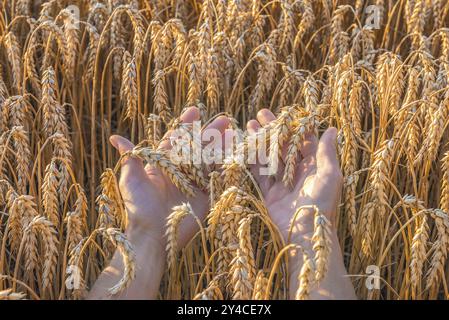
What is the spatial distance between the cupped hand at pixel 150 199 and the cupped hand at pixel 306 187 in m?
0.15

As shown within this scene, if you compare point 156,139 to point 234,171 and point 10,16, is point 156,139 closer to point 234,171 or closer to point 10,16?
point 234,171

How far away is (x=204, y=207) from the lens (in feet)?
5.58

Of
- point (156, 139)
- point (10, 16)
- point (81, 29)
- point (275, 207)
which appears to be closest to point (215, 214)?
point (275, 207)

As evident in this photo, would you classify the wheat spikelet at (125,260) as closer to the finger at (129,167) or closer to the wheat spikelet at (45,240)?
the wheat spikelet at (45,240)

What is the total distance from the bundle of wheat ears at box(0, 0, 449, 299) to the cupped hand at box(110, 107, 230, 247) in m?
0.03

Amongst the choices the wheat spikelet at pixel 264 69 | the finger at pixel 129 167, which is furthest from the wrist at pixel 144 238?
the wheat spikelet at pixel 264 69

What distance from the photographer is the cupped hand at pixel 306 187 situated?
157 cm

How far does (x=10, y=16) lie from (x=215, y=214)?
4.83ft

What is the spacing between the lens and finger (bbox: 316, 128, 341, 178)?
62.3 inches

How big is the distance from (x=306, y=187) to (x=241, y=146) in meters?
0.20

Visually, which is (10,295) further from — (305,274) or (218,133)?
(218,133)

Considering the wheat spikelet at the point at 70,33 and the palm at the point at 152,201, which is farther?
the wheat spikelet at the point at 70,33

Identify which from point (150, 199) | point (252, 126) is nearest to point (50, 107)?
point (150, 199)

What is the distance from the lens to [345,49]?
7.13ft
